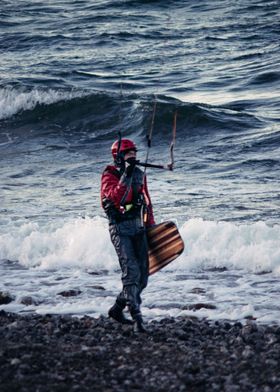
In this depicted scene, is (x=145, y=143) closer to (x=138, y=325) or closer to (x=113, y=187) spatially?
(x=113, y=187)

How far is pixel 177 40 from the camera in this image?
117 ft

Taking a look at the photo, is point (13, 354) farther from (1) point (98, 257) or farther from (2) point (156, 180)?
(2) point (156, 180)

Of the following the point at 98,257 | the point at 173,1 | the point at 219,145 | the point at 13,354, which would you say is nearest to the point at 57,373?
the point at 13,354

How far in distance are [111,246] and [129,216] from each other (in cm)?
519

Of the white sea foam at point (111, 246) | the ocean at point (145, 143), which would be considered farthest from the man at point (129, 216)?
the white sea foam at point (111, 246)

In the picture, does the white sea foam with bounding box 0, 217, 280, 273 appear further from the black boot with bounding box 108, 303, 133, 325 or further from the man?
the man

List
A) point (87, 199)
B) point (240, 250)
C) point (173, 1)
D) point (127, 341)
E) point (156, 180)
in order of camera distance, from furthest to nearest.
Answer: point (173, 1), point (156, 180), point (87, 199), point (240, 250), point (127, 341)

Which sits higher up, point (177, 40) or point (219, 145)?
point (177, 40)

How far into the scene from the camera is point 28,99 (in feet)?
100

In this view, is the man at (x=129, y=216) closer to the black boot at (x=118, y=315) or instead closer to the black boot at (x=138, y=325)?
the black boot at (x=138, y=325)

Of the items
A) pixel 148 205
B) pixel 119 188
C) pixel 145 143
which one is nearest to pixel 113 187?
pixel 119 188

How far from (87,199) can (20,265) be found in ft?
13.3

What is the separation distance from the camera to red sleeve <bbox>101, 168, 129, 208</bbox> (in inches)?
418

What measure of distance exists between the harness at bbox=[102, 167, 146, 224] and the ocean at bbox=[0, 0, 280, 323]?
180 cm
